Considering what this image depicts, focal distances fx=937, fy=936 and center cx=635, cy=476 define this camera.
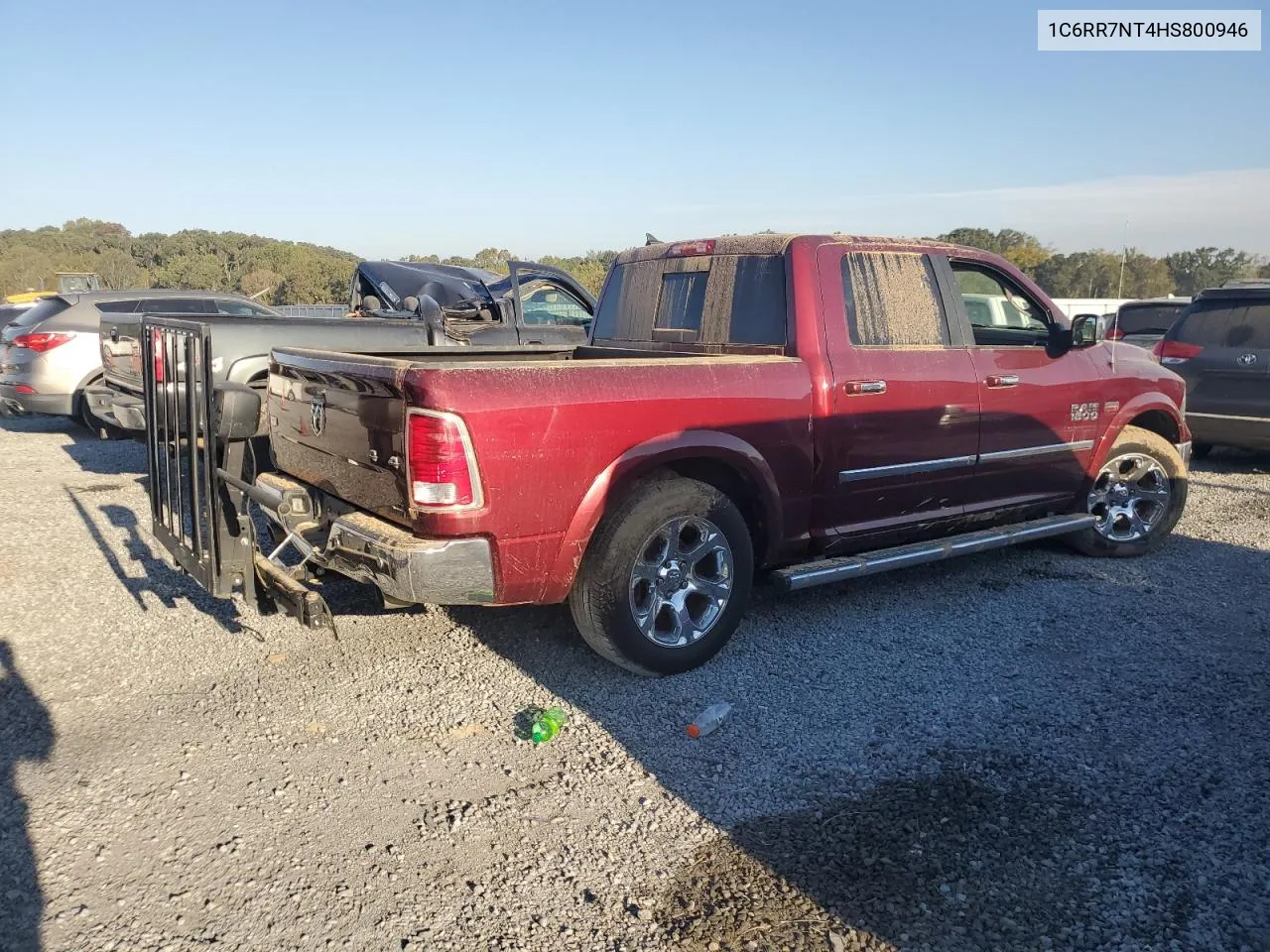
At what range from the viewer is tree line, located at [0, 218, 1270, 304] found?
37156 mm

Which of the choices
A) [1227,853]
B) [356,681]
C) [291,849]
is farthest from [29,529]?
[1227,853]

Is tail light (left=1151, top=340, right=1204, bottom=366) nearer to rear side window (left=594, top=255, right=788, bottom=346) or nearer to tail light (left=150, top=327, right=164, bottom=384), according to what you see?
rear side window (left=594, top=255, right=788, bottom=346)

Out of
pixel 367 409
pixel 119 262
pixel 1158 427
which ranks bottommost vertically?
pixel 1158 427

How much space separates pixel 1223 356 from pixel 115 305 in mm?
12011

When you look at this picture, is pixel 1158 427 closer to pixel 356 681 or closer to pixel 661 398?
pixel 661 398

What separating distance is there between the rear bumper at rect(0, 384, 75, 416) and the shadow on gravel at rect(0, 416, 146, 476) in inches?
18.0

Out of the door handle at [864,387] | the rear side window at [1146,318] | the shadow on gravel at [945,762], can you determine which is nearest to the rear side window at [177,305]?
the shadow on gravel at [945,762]

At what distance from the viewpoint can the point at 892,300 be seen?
4.96 metres

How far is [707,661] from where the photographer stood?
4.40 m

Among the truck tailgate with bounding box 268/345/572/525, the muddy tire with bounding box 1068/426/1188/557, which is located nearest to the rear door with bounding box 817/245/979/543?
the muddy tire with bounding box 1068/426/1188/557

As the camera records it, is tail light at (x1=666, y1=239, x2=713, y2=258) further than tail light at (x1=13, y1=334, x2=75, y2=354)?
No

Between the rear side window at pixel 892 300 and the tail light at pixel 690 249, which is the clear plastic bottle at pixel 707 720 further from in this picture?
the tail light at pixel 690 249

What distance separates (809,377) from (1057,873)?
2.42 metres

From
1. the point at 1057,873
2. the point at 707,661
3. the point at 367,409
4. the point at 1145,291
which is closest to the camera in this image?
the point at 1057,873
